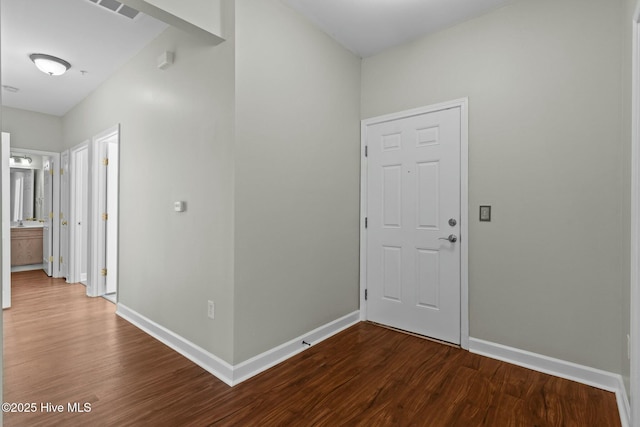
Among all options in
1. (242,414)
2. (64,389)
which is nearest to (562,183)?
(242,414)

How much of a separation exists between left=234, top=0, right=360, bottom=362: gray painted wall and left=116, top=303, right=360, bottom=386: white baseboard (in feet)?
0.22

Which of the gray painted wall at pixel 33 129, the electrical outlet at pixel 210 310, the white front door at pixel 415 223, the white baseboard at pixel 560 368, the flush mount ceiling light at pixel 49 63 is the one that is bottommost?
the white baseboard at pixel 560 368

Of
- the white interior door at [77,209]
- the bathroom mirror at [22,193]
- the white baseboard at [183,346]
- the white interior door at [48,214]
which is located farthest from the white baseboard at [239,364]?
the bathroom mirror at [22,193]

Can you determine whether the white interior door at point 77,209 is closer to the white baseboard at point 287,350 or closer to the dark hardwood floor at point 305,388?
the dark hardwood floor at point 305,388

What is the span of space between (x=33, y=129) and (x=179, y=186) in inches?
165

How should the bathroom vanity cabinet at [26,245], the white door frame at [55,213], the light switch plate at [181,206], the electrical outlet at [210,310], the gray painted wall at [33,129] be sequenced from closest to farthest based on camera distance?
1. the electrical outlet at [210,310]
2. the light switch plate at [181,206]
3. the gray painted wall at [33,129]
4. the white door frame at [55,213]
5. the bathroom vanity cabinet at [26,245]

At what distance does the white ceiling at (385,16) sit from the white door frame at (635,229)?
49.4 inches

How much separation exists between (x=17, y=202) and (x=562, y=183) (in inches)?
335

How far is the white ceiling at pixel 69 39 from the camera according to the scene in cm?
276

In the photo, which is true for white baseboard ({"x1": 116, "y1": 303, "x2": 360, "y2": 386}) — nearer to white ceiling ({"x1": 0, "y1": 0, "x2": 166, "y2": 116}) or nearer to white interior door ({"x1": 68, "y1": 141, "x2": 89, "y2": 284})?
white interior door ({"x1": 68, "y1": 141, "x2": 89, "y2": 284})

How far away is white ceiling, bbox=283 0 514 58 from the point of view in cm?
267

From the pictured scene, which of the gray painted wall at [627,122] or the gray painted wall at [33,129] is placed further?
the gray painted wall at [33,129]

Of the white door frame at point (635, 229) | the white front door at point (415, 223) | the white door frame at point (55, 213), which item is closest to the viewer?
the white door frame at point (635, 229)

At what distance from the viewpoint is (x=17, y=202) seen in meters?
6.39
